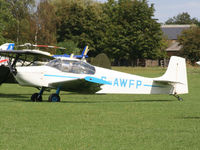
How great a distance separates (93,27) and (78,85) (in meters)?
64.6

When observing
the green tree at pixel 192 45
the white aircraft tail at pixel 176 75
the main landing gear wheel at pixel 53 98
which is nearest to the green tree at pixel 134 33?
the green tree at pixel 192 45

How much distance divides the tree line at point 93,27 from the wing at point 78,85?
4692 cm

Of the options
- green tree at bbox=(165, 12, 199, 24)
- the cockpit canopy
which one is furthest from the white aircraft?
green tree at bbox=(165, 12, 199, 24)

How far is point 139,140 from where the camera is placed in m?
8.27

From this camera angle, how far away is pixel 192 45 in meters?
82.1

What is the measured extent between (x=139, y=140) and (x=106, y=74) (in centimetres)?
825

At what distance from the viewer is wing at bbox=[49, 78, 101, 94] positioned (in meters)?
15.9

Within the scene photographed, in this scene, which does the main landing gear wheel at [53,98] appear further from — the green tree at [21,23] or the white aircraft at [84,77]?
the green tree at [21,23]

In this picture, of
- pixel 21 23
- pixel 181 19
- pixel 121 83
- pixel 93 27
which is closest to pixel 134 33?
pixel 93 27

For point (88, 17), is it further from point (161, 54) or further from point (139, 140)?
point (139, 140)

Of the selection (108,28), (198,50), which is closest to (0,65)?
(108,28)

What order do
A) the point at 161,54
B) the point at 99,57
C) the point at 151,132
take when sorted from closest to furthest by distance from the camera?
1. the point at 151,132
2. the point at 99,57
3. the point at 161,54

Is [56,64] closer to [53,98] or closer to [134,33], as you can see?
[53,98]

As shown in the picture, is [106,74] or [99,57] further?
[99,57]
